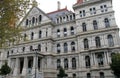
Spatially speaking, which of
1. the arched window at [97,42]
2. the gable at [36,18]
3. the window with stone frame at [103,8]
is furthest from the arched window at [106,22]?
the gable at [36,18]

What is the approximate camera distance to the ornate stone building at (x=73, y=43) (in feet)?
95.8

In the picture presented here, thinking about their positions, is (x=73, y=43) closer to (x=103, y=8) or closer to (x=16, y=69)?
(x=103, y=8)

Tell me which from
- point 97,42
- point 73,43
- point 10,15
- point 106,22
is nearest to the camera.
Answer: point 10,15

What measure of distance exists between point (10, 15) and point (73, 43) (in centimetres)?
2339

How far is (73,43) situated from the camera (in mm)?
34125

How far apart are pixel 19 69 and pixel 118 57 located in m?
22.6

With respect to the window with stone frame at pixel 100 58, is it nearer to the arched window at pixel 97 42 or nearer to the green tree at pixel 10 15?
the arched window at pixel 97 42

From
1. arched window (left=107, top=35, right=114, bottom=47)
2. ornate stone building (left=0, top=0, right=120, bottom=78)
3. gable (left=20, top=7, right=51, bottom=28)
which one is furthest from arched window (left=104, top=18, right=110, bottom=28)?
gable (left=20, top=7, right=51, bottom=28)

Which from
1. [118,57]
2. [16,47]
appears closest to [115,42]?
[118,57]

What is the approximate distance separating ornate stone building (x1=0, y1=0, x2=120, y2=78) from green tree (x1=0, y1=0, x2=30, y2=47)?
50.2 feet

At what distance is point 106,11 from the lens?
3166 centimetres

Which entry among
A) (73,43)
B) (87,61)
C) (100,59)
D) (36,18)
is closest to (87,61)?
(87,61)

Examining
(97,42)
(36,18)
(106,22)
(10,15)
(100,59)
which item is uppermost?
(36,18)

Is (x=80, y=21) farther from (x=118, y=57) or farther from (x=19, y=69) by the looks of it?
(x=19, y=69)
